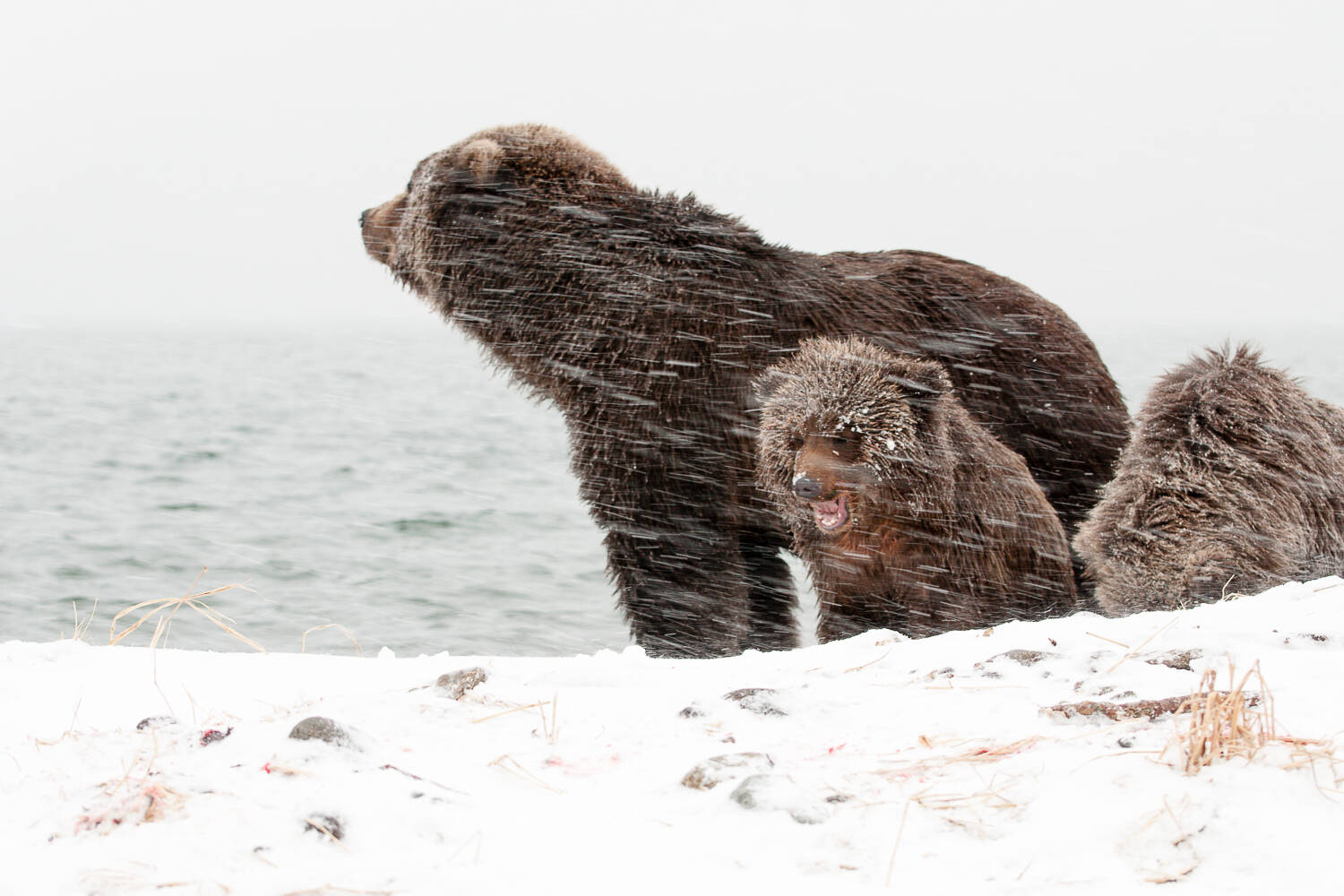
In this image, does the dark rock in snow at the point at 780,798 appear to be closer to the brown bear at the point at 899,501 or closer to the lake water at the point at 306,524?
the brown bear at the point at 899,501

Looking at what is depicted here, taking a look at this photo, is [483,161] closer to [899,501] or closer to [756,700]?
[899,501]

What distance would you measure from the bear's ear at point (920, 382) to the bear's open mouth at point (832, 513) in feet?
1.45

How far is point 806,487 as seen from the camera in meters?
3.60

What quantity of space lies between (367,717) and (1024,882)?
1.32m

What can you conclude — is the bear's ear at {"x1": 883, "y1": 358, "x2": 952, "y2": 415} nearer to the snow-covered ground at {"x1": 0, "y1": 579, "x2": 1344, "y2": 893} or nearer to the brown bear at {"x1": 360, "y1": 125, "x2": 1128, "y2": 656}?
the brown bear at {"x1": 360, "y1": 125, "x2": 1128, "y2": 656}

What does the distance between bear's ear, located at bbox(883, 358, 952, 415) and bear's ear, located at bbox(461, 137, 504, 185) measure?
8.36 ft

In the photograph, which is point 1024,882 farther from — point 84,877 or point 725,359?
point 725,359

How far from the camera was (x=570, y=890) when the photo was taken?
1.52 m

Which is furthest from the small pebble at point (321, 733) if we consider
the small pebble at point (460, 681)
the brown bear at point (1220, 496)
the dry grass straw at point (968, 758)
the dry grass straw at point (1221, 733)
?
the brown bear at point (1220, 496)

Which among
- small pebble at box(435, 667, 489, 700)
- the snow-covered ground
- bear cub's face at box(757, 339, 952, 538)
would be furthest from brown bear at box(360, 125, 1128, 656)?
small pebble at box(435, 667, 489, 700)

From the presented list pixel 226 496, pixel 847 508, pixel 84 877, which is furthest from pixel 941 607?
pixel 226 496

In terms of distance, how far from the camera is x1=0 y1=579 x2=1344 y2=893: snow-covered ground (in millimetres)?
1543

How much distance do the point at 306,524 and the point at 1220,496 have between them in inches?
508

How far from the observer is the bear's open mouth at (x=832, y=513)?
378 cm
